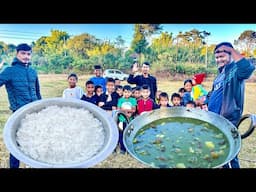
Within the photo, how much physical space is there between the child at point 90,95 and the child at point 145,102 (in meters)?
0.37

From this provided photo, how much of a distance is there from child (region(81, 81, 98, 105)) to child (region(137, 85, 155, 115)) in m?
0.37

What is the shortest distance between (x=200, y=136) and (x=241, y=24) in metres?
1.01

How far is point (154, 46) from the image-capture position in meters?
3.95

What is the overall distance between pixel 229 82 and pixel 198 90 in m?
0.27

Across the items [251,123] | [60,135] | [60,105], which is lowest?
[60,135]

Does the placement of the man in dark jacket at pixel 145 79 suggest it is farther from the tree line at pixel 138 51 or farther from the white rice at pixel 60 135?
the white rice at pixel 60 135

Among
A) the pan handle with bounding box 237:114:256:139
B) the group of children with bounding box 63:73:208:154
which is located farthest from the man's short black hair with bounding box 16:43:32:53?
the pan handle with bounding box 237:114:256:139

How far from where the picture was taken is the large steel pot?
3799 mm

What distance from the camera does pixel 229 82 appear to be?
12.8 feet

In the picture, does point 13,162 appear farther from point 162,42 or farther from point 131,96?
point 162,42

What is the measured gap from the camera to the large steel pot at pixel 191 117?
3.80m

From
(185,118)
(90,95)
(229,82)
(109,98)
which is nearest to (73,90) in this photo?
(90,95)
